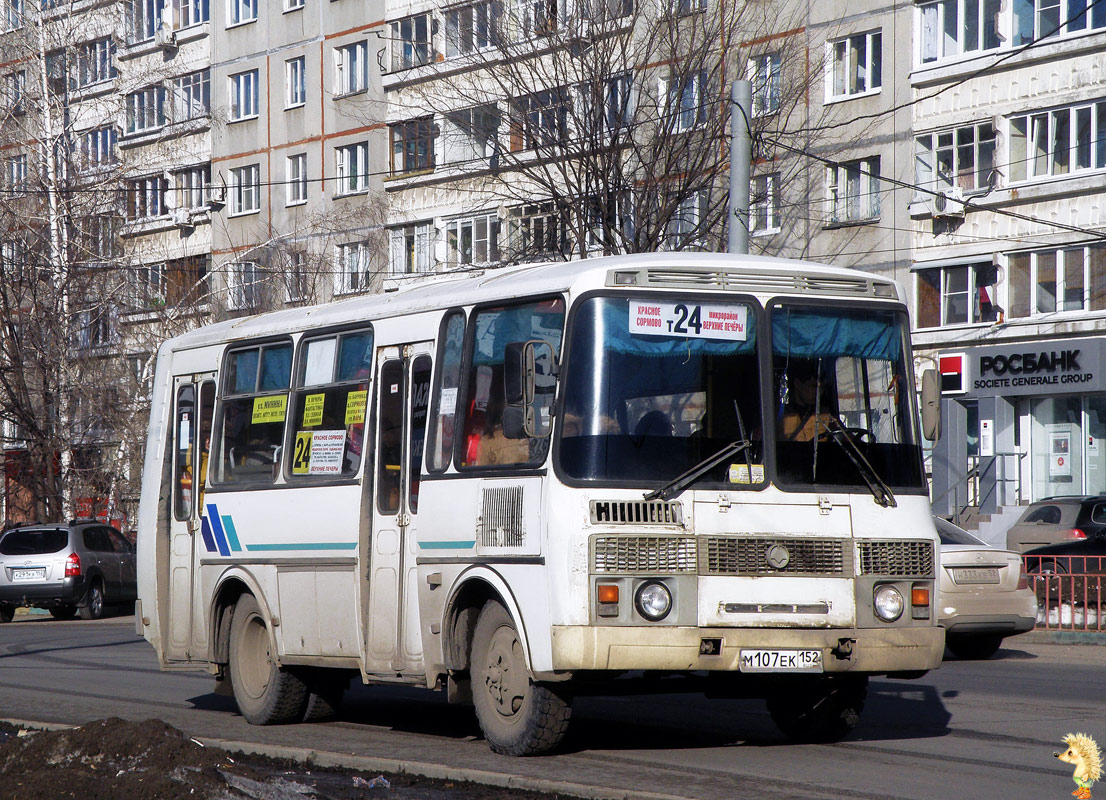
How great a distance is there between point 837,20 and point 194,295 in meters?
18.2

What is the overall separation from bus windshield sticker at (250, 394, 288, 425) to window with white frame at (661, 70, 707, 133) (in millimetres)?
18130

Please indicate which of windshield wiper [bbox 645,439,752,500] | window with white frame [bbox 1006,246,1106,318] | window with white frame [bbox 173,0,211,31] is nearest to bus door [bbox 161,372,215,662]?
windshield wiper [bbox 645,439,752,500]

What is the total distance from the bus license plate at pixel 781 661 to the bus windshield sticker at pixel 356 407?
3417 mm

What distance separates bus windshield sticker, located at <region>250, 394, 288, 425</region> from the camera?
40.7 feet

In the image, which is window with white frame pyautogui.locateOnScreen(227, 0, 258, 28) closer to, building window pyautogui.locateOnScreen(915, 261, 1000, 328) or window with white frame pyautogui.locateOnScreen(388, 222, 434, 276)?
window with white frame pyautogui.locateOnScreen(388, 222, 434, 276)

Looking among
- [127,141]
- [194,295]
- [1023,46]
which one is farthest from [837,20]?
[127,141]

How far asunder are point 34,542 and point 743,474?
23.7 meters

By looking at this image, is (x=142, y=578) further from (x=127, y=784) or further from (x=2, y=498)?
(x=2, y=498)

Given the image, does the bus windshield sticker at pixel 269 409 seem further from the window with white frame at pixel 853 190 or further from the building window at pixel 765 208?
the window with white frame at pixel 853 190

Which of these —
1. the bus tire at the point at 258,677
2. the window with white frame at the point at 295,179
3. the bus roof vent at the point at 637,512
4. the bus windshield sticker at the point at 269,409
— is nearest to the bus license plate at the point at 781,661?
the bus roof vent at the point at 637,512

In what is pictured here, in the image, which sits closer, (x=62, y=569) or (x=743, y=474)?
(x=743, y=474)

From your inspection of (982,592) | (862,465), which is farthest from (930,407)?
(982,592)

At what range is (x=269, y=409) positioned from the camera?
41.3 feet

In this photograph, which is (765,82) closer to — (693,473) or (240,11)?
(693,473)
